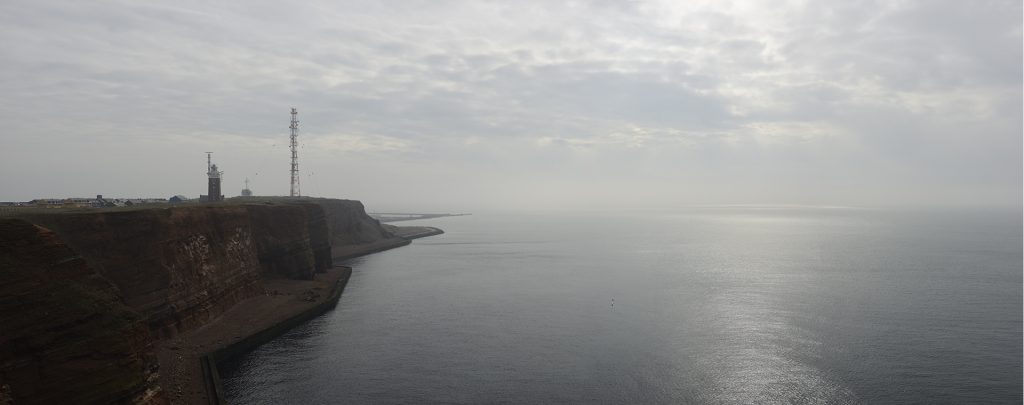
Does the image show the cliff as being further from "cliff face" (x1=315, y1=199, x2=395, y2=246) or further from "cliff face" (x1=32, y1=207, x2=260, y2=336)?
"cliff face" (x1=315, y1=199, x2=395, y2=246)

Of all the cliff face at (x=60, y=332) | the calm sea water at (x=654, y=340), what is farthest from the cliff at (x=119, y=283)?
the calm sea water at (x=654, y=340)

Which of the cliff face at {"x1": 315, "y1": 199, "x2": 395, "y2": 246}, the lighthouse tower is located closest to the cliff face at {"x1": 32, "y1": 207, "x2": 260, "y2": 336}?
the lighthouse tower

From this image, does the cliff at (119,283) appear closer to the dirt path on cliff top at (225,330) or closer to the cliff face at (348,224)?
the dirt path on cliff top at (225,330)

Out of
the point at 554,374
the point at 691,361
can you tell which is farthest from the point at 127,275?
the point at 691,361

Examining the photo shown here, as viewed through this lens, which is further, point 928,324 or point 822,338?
point 928,324

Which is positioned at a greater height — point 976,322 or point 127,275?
point 127,275

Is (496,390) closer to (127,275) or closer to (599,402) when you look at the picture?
(599,402)
